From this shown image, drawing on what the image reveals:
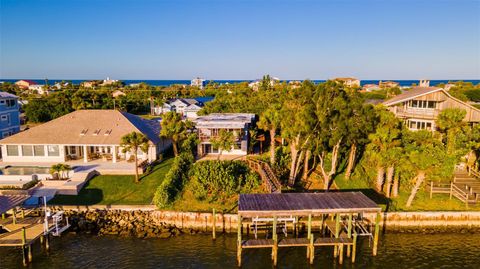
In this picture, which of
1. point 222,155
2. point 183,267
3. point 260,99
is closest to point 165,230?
point 183,267

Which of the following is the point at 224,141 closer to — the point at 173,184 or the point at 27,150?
the point at 173,184

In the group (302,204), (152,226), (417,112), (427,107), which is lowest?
(152,226)

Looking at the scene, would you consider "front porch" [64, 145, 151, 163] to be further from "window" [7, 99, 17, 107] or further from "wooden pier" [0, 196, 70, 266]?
"window" [7, 99, 17, 107]

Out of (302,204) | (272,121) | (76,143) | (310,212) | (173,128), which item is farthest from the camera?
(76,143)

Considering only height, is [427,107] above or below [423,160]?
above

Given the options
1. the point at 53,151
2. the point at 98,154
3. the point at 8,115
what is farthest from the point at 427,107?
the point at 8,115

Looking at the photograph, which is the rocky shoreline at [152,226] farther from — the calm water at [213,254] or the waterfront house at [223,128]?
the waterfront house at [223,128]

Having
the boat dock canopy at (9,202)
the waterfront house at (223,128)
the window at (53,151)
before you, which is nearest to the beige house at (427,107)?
the waterfront house at (223,128)
